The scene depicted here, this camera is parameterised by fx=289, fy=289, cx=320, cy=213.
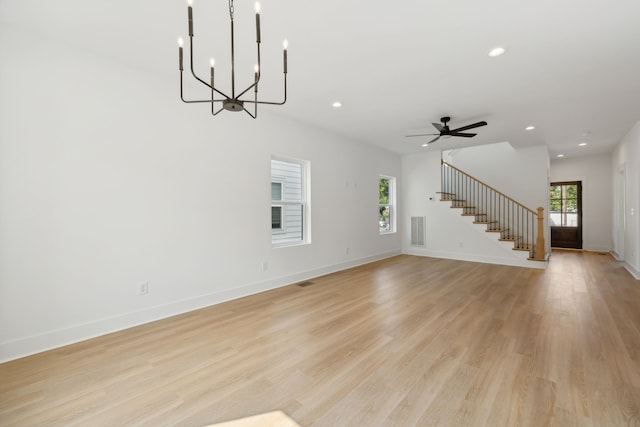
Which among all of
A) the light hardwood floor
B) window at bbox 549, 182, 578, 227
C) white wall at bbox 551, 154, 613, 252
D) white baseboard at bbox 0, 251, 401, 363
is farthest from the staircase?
white baseboard at bbox 0, 251, 401, 363

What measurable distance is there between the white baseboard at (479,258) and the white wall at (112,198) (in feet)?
15.1

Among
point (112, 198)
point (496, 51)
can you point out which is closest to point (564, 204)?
point (496, 51)

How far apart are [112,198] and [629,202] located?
864cm

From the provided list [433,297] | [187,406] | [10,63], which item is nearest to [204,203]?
[10,63]

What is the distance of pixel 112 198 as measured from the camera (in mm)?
2947

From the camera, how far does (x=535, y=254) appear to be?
20.8 ft

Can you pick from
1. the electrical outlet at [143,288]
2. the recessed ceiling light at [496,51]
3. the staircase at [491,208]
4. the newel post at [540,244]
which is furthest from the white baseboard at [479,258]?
the electrical outlet at [143,288]

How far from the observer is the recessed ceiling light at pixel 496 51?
2.76 meters

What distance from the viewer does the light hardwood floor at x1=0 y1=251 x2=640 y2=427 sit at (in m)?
1.77

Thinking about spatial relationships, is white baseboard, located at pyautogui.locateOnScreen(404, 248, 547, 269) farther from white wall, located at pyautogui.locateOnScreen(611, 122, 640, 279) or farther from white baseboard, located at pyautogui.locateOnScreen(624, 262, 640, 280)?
white wall, located at pyautogui.locateOnScreen(611, 122, 640, 279)

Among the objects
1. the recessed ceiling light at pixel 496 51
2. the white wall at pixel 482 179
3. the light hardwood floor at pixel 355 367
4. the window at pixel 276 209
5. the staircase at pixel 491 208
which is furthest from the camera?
the staircase at pixel 491 208

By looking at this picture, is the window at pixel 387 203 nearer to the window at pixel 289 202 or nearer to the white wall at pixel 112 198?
the window at pixel 289 202

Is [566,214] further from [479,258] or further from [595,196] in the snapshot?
[479,258]

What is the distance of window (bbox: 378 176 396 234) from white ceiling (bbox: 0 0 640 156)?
330cm
